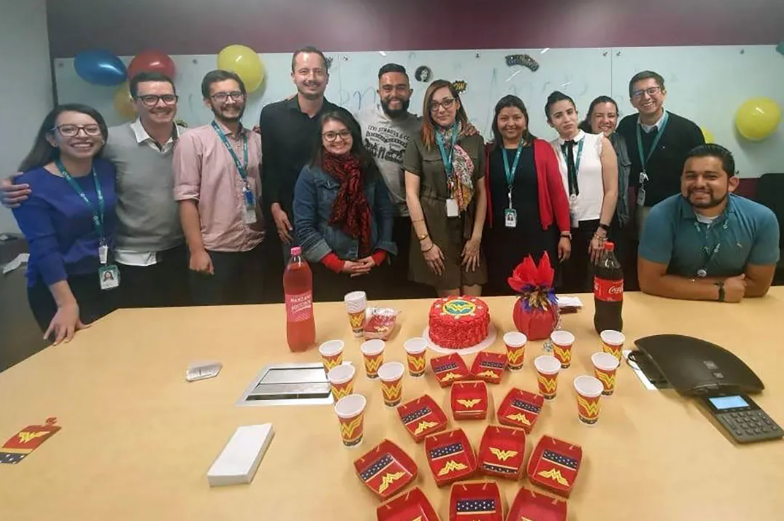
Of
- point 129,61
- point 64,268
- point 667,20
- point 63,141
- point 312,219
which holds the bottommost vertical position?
point 64,268

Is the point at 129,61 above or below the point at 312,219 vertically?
above

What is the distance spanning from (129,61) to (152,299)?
1.40 meters

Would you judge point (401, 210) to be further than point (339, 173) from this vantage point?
Yes

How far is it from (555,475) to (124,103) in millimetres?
2710

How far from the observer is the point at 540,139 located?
2521mm

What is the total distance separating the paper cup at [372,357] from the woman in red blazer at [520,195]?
5.15 feet

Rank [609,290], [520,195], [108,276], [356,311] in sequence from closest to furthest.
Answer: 1. [609,290]
2. [356,311]
3. [108,276]
4. [520,195]

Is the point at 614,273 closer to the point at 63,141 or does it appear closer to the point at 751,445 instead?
the point at 751,445

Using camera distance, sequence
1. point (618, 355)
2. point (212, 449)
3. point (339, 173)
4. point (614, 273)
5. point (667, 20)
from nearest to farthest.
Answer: point (212, 449) → point (618, 355) → point (614, 273) → point (339, 173) → point (667, 20)

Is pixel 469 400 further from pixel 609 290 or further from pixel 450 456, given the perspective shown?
pixel 609 290

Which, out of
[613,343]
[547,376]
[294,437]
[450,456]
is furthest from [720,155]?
[294,437]

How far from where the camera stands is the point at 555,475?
78cm

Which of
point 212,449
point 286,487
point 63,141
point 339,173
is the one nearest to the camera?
point 286,487

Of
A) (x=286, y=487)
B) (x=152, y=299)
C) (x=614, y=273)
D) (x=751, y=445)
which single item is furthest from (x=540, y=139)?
(x=152, y=299)
